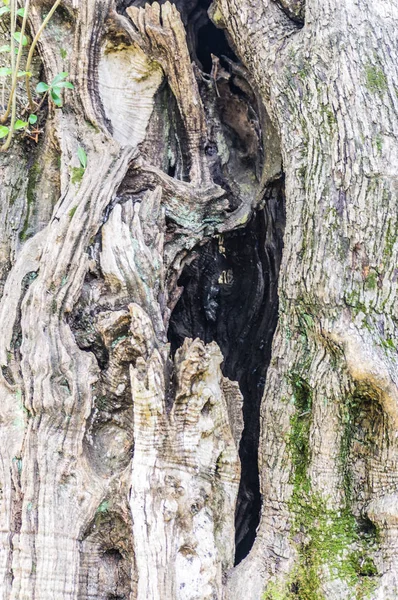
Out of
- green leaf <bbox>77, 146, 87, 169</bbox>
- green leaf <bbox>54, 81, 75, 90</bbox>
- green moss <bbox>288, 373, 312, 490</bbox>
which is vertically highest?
green leaf <bbox>54, 81, 75, 90</bbox>

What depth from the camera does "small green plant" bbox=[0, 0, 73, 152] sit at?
2.17 meters

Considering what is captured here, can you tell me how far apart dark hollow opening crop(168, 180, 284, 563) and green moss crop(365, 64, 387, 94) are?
24.3 inches

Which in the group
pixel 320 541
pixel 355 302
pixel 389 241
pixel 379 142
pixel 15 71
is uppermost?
pixel 15 71

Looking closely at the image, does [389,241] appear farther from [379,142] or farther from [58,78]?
[58,78]

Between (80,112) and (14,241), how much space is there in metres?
0.59

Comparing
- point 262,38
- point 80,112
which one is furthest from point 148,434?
point 262,38

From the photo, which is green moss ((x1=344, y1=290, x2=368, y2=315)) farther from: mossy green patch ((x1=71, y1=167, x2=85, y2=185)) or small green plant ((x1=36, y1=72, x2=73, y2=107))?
small green plant ((x1=36, y1=72, x2=73, y2=107))

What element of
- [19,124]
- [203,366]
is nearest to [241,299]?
[203,366]

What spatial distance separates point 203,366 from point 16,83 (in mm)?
1361

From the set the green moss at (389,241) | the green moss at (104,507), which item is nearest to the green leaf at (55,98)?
the green moss at (389,241)

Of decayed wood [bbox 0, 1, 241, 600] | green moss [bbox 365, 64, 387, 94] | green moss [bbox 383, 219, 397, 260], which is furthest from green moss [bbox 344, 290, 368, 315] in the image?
green moss [bbox 365, 64, 387, 94]

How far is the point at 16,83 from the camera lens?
7.52 feet

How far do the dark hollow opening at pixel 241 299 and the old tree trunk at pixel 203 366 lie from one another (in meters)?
0.28

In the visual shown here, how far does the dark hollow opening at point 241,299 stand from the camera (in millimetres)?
2568
